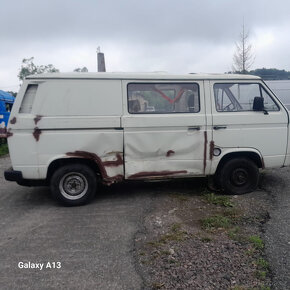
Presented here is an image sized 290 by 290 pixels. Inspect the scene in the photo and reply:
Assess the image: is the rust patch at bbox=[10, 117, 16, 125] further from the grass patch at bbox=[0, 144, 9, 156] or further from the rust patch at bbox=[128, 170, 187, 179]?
the grass patch at bbox=[0, 144, 9, 156]

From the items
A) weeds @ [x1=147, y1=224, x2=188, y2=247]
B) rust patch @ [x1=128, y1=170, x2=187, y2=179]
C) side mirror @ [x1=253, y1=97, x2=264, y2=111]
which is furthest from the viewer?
side mirror @ [x1=253, y1=97, x2=264, y2=111]

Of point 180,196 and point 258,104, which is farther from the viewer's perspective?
point 180,196

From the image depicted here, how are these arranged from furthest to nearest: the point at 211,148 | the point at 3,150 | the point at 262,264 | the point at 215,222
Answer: the point at 3,150, the point at 211,148, the point at 215,222, the point at 262,264

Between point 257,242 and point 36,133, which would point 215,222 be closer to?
point 257,242

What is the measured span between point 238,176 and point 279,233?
1811 millimetres

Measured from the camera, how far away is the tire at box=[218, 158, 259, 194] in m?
5.57

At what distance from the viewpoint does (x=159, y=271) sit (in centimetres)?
310

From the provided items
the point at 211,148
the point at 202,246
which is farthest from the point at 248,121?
the point at 202,246

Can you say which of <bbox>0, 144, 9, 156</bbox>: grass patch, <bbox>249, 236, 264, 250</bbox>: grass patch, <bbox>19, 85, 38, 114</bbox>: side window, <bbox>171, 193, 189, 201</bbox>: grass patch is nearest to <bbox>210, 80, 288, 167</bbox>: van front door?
<bbox>171, 193, 189, 201</bbox>: grass patch

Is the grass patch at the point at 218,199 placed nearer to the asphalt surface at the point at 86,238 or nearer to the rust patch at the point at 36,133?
the asphalt surface at the point at 86,238

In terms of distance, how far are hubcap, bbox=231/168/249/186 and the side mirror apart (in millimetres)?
1167

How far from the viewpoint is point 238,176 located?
5.64 m

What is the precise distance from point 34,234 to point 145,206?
73.3 inches

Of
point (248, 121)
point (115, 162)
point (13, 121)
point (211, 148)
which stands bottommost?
point (115, 162)
